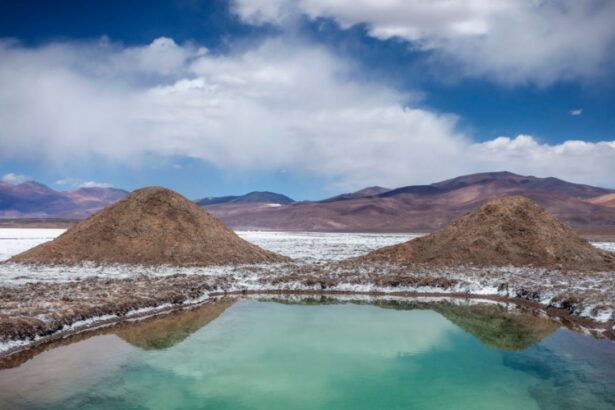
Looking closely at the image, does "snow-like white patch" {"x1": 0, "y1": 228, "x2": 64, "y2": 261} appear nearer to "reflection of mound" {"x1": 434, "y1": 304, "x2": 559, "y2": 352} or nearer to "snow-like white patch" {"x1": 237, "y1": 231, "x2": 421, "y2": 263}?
"snow-like white patch" {"x1": 237, "y1": 231, "x2": 421, "y2": 263}

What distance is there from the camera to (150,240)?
34469 mm

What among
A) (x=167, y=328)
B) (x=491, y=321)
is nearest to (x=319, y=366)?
(x=167, y=328)

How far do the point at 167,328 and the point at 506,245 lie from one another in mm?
24345

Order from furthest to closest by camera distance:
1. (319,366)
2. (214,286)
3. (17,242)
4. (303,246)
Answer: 1. (303,246)
2. (17,242)
3. (214,286)
4. (319,366)

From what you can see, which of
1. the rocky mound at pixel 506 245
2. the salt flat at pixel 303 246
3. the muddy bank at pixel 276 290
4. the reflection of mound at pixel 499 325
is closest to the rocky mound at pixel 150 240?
the muddy bank at pixel 276 290

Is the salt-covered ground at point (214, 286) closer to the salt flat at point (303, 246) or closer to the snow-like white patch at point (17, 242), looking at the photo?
the salt flat at point (303, 246)

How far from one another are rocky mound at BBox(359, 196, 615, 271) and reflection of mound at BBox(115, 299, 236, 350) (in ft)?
59.2

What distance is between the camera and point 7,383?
34.6 ft

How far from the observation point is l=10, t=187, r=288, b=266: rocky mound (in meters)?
32.9

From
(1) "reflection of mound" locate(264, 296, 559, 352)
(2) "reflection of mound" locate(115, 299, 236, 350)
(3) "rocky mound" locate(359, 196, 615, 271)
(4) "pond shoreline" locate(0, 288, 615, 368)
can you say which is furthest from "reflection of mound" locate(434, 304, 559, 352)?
(3) "rocky mound" locate(359, 196, 615, 271)

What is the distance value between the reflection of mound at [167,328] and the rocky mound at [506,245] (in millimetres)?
18044

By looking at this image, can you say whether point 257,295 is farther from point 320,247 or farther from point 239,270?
point 320,247

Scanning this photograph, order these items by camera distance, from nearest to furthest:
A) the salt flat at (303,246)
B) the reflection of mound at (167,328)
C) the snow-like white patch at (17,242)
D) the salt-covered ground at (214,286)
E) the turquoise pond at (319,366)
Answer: the turquoise pond at (319,366) < the reflection of mound at (167,328) < the salt-covered ground at (214,286) < the salt flat at (303,246) < the snow-like white patch at (17,242)

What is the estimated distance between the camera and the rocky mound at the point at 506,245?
31891mm
